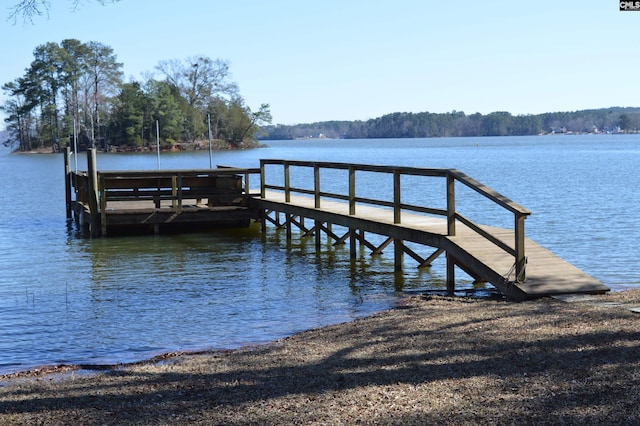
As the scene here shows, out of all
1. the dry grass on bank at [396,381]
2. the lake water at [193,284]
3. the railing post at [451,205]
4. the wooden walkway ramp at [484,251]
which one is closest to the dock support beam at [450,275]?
the wooden walkway ramp at [484,251]

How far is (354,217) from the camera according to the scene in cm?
1633

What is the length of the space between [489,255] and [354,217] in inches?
193

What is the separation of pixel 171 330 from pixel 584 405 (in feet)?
20.2

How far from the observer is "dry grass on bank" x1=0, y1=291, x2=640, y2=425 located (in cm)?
577

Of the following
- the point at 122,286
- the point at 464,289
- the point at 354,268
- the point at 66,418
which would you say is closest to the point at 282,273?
the point at 354,268

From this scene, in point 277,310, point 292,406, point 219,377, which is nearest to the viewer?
point 292,406

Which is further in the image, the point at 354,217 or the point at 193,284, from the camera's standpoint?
the point at 354,217

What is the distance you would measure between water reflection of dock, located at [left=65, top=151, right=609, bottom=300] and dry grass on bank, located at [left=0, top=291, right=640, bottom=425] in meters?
1.77

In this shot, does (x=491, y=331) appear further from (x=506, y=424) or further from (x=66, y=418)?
(x=66, y=418)

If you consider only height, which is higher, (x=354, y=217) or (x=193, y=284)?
(x=354, y=217)

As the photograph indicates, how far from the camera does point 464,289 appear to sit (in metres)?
13.0
